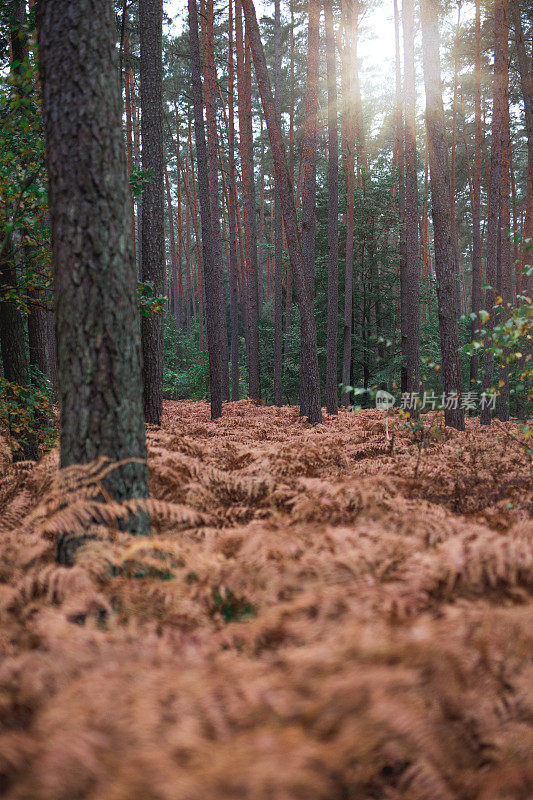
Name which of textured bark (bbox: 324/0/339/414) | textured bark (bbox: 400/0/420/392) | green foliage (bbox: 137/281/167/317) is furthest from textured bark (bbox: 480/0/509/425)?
green foliage (bbox: 137/281/167/317)

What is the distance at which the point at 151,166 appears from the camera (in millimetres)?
7195

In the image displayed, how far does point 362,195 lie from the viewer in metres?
18.0

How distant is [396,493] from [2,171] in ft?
15.7

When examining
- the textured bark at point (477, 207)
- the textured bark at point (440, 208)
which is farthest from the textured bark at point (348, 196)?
the textured bark at point (440, 208)

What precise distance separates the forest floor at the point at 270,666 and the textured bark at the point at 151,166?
468cm

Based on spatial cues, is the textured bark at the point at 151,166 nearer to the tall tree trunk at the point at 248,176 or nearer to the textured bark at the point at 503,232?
the textured bark at the point at 503,232

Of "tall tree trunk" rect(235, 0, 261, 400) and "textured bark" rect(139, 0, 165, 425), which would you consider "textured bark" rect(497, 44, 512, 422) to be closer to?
"tall tree trunk" rect(235, 0, 261, 400)

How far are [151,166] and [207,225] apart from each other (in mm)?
5022

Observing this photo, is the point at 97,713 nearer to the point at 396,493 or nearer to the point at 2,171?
the point at 396,493

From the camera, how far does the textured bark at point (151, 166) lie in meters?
7.08

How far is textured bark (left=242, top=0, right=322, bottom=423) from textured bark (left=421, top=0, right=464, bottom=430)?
8.07 feet

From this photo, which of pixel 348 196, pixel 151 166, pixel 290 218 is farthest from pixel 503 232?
pixel 151 166

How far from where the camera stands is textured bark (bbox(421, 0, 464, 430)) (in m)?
8.16

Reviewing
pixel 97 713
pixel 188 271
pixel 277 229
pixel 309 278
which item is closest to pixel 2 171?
pixel 97 713
